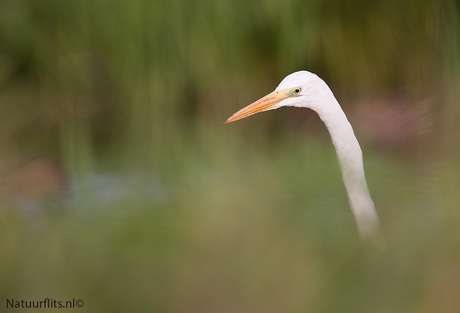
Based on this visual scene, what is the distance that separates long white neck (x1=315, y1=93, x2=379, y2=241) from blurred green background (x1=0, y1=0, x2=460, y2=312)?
0.02 metres

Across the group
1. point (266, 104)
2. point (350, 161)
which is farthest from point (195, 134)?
point (350, 161)

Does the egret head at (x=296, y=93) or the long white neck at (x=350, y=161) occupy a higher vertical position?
the egret head at (x=296, y=93)

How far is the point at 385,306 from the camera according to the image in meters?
0.73

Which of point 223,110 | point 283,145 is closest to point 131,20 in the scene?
point 223,110

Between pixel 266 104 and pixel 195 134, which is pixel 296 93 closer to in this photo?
pixel 266 104

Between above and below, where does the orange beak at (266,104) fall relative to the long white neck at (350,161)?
above

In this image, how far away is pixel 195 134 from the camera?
3.21ft

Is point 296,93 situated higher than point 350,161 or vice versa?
point 296,93

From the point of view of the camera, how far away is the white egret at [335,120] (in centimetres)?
86

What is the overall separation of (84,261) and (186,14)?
44 cm

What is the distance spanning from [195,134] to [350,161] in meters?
0.26

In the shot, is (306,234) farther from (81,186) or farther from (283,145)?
(81,186)

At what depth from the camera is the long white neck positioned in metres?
0.86

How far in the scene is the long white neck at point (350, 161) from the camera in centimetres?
86
